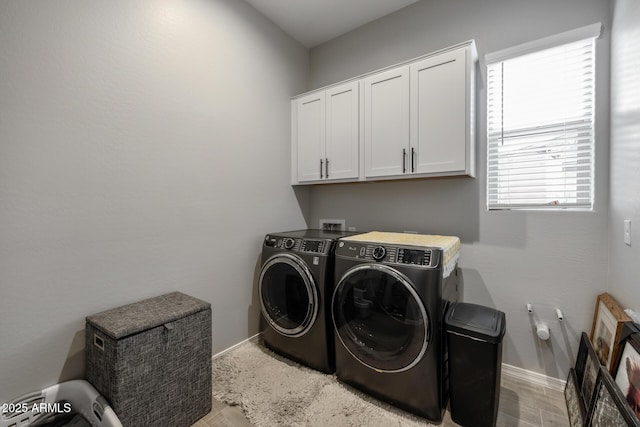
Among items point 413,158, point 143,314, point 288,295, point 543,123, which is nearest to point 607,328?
point 543,123

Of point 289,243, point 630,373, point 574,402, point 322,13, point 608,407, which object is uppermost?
point 322,13

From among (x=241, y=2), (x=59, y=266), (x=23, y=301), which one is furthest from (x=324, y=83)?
(x=23, y=301)

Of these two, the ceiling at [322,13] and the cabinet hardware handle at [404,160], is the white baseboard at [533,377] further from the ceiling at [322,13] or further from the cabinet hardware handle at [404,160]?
the ceiling at [322,13]

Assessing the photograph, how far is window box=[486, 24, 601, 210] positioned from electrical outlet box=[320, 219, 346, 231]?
4.03 ft

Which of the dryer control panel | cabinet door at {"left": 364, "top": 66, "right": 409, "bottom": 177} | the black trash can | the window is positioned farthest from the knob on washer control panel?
the window

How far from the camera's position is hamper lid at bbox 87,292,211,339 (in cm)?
122

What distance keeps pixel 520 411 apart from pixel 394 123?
1.95 metres

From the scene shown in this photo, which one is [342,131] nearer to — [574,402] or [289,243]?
[289,243]

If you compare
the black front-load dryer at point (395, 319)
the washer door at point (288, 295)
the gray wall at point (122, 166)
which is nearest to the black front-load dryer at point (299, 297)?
the washer door at point (288, 295)

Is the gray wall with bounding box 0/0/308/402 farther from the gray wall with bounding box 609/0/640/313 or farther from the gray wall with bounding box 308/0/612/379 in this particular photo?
the gray wall with bounding box 609/0/640/313

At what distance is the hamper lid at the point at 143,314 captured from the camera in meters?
1.22

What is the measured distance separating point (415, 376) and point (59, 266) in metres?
1.90

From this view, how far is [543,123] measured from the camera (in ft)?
5.75

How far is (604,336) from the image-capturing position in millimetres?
1363
